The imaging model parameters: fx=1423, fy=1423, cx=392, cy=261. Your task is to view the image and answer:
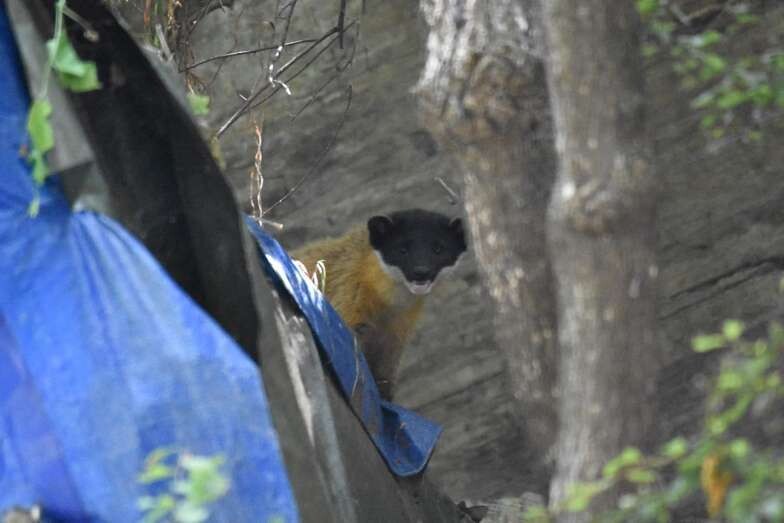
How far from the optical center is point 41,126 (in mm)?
4242

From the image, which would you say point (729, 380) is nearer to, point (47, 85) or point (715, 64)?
point (715, 64)

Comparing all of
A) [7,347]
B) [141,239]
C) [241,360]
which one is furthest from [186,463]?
[141,239]

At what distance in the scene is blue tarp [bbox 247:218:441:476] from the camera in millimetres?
5996

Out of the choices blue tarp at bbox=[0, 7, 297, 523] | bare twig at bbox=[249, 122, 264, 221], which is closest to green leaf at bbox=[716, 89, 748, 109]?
blue tarp at bbox=[0, 7, 297, 523]

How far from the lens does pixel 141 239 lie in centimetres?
491

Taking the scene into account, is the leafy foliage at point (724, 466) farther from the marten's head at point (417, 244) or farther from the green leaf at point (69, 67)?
the marten's head at point (417, 244)

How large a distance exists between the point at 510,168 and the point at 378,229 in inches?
191

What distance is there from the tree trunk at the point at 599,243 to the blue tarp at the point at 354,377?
2522 millimetres

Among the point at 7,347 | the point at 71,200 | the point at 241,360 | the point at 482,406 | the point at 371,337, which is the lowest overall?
the point at 482,406

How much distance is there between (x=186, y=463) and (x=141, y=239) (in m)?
1.82

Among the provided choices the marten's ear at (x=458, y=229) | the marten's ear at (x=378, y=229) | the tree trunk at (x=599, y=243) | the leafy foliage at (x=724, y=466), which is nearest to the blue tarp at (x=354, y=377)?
the marten's ear at (x=378, y=229)

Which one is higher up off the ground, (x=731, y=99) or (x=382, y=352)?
(x=731, y=99)

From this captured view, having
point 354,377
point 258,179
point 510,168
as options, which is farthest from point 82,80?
point 258,179

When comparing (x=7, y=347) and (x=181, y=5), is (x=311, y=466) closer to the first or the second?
(x=7, y=347)
